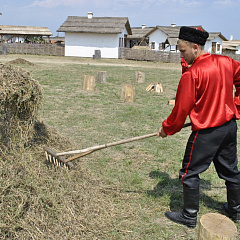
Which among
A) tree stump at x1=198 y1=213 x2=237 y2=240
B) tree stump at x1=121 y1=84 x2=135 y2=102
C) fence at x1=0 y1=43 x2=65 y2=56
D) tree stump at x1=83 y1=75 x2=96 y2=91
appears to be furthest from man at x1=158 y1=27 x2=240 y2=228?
fence at x1=0 y1=43 x2=65 y2=56

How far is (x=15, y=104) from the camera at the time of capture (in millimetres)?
3439

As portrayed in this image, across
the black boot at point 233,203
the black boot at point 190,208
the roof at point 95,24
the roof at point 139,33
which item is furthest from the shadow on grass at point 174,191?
the roof at point 139,33

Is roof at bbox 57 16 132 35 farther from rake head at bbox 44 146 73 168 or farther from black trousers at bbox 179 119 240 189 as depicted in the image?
black trousers at bbox 179 119 240 189

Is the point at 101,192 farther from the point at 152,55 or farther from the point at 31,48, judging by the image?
the point at 31,48

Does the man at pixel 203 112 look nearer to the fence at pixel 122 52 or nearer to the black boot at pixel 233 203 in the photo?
the black boot at pixel 233 203

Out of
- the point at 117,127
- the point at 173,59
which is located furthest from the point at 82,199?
the point at 173,59

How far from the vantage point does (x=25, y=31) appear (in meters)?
37.9

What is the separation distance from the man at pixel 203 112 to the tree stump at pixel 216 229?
3.00 feet

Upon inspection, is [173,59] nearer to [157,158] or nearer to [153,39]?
[153,39]

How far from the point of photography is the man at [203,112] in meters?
2.92

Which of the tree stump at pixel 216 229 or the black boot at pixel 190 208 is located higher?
the tree stump at pixel 216 229

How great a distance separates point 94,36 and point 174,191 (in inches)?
1222

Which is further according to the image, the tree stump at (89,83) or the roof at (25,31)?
the roof at (25,31)

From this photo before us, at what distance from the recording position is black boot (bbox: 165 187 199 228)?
3229 millimetres
